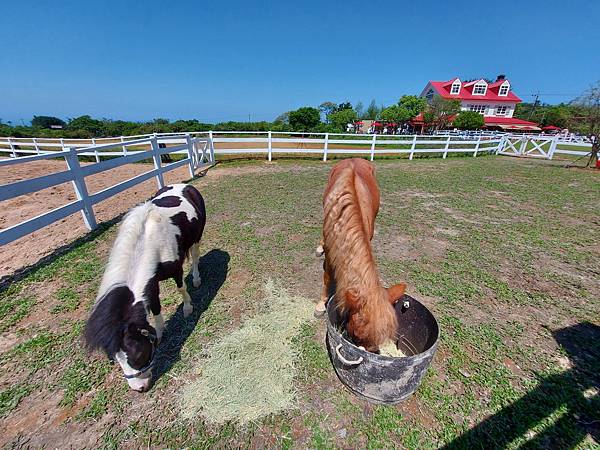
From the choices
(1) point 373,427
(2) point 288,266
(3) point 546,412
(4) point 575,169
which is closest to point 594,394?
(3) point 546,412

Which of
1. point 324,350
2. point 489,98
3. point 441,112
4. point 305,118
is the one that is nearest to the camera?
point 324,350

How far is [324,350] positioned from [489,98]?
56672 mm

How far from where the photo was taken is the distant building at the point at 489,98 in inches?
1697

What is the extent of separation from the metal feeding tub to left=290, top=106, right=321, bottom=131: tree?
109ft

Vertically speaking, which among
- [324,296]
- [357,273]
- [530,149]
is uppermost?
[357,273]

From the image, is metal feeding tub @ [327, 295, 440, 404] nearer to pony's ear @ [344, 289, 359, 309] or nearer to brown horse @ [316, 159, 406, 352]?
brown horse @ [316, 159, 406, 352]

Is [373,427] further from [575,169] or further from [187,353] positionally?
[575,169]

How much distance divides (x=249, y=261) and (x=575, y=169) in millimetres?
15224

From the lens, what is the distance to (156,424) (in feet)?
5.88

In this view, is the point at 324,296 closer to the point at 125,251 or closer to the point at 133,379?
the point at 133,379

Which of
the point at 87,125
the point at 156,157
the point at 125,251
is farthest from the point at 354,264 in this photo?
the point at 87,125

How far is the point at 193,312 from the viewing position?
2.79 metres

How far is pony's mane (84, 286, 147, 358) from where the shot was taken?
1616 mm

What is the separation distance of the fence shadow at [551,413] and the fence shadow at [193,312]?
7.36 feet
